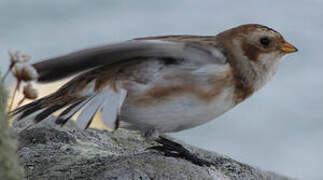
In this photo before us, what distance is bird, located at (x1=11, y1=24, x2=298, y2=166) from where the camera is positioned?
431 cm

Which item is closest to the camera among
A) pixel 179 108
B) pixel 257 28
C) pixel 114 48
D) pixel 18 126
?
pixel 114 48

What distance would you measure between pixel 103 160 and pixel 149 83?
2.46ft

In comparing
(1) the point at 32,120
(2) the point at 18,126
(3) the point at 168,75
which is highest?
(3) the point at 168,75

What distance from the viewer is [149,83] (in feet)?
14.5

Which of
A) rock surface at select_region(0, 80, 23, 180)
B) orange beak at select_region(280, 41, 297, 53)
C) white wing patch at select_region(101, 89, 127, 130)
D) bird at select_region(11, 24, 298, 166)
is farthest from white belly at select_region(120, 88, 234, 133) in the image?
rock surface at select_region(0, 80, 23, 180)

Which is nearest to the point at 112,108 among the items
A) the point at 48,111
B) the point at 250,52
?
the point at 48,111

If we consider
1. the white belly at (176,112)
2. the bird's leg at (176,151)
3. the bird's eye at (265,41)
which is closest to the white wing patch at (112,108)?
the white belly at (176,112)

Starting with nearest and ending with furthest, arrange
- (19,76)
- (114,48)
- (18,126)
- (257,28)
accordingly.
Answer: (19,76), (114,48), (257,28), (18,126)

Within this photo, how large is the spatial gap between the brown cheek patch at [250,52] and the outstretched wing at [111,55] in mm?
374

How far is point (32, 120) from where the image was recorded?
14.8 feet

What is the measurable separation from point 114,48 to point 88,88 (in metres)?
0.40

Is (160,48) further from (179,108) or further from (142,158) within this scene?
(142,158)

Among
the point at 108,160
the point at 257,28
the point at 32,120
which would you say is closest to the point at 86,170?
the point at 108,160

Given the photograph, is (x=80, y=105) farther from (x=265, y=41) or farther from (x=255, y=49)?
(x=265, y=41)
